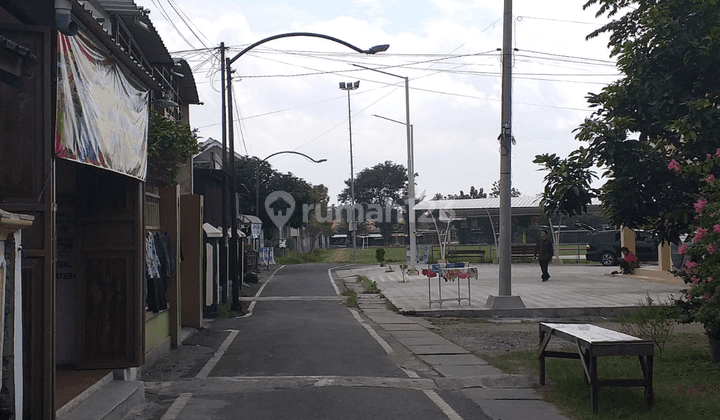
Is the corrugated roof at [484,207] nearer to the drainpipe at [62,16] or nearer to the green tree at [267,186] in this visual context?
the green tree at [267,186]

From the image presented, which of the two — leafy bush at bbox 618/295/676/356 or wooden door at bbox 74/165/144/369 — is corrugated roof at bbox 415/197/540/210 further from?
wooden door at bbox 74/165/144/369

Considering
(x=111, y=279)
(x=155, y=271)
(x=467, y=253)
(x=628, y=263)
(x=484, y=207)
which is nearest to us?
(x=111, y=279)

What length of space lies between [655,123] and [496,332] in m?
5.18

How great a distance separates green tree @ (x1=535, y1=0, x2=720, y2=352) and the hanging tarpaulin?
7.01 metres

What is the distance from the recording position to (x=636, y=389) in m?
8.64

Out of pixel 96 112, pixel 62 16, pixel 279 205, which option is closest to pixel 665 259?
pixel 96 112

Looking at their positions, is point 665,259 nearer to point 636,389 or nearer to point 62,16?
point 636,389

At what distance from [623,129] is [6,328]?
31.7 ft

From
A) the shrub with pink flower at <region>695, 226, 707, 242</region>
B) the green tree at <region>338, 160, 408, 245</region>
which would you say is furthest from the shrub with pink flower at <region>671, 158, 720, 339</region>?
the green tree at <region>338, 160, 408, 245</region>

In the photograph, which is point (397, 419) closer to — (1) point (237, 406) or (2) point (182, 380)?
(1) point (237, 406)

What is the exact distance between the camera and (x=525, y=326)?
1571 cm

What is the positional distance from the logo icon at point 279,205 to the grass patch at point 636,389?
3707cm

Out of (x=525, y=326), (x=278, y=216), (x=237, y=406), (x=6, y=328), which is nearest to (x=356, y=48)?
(x=525, y=326)

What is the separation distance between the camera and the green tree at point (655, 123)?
1121 centimetres
